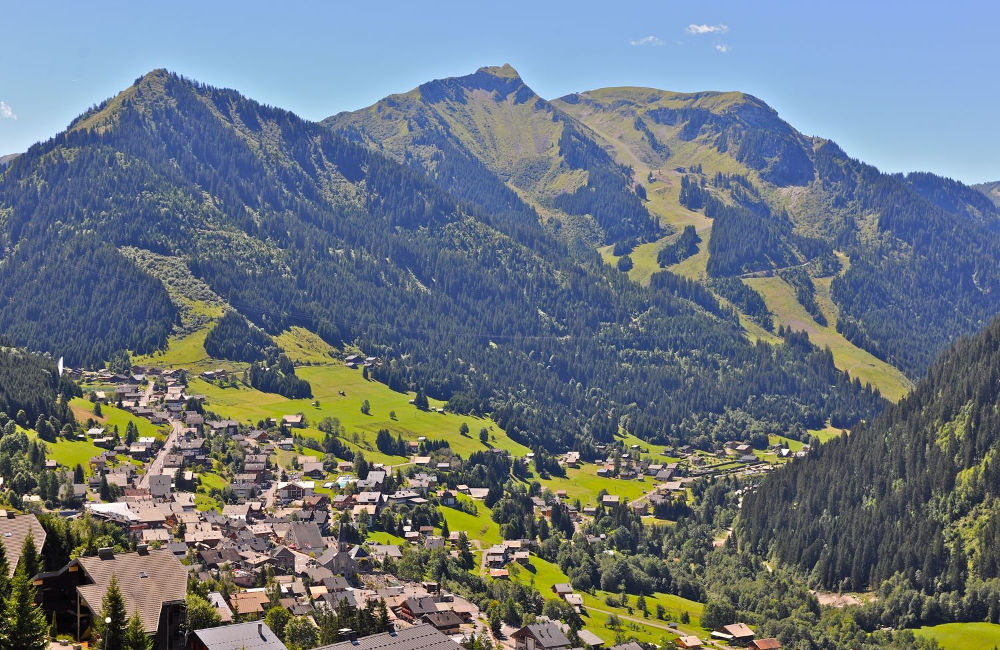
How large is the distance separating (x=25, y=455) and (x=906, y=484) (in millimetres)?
141706

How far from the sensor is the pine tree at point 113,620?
66000 mm

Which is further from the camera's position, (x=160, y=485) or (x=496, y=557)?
(x=496, y=557)

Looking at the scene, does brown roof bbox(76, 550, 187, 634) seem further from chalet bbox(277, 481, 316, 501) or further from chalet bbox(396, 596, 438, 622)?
chalet bbox(277, 481, 316, 501)

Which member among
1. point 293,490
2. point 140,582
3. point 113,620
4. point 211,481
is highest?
point 140,582

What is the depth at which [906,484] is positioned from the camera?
630ft

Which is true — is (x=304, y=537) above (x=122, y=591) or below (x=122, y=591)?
below

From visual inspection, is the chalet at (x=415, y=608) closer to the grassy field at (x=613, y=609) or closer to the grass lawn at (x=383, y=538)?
the grassy field at (x=613, y=609)

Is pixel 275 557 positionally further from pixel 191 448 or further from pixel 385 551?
pixel 191 448

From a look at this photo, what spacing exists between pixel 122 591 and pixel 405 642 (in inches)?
975

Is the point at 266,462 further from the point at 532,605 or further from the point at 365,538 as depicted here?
the point at 532,605

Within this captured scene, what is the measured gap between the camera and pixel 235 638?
78312 mm

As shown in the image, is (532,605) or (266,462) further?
(266,462)

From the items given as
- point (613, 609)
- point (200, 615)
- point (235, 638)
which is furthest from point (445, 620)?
point (235, 638)

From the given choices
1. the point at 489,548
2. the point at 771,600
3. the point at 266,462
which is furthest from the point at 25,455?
the point at 771,600
